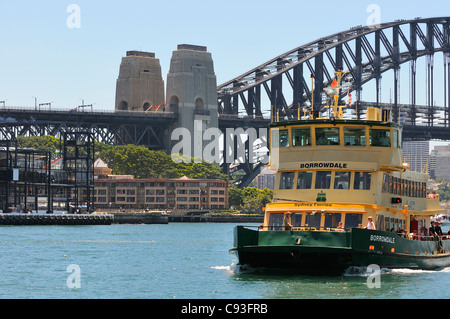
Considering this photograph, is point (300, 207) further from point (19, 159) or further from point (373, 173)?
point (19, 159)

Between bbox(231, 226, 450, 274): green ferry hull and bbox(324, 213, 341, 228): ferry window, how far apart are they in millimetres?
1216

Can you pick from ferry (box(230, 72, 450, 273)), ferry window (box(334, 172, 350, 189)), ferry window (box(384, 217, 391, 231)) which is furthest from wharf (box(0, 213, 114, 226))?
ferry window (box(334, 172, 350, 189))

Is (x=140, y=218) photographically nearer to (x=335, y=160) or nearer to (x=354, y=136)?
(x=354, y=136)

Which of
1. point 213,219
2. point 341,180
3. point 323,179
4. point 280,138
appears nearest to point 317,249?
point 323,179

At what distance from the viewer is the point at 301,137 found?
147ft

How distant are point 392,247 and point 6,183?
105515mm

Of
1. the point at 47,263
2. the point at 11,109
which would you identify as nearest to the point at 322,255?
the point at 47,263

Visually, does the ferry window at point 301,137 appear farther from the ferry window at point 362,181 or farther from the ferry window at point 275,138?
the ferry window at point 362,181

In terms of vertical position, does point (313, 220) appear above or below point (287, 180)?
below

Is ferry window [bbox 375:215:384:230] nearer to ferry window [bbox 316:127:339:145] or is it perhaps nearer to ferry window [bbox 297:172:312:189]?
ferry window [bbox 297:172:312:189]

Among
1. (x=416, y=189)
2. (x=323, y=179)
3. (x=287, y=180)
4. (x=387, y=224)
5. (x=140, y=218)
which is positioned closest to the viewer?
(x=323, y=179)

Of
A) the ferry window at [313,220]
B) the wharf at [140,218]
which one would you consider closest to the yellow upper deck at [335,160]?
the ferry window at [313,220]

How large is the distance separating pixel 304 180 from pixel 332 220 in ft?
8.34
